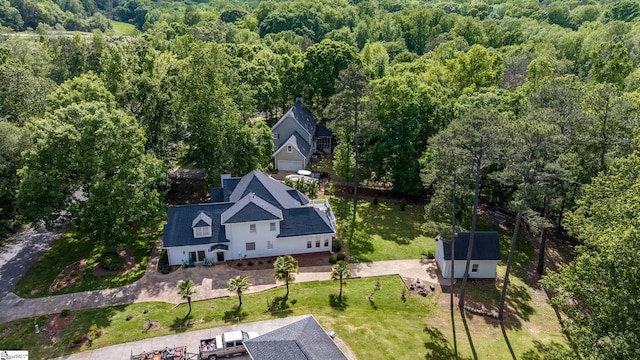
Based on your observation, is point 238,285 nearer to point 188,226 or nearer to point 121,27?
point 188,226

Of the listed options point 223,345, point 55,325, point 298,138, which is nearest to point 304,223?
point 223,345

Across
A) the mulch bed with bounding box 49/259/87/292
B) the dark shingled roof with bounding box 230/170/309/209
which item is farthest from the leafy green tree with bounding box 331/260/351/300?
the mulch bed with bounding box 49/259/87/292

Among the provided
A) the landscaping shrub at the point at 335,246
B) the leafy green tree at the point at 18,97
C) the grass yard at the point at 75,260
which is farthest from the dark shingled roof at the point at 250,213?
the leafy green tree at the point at 18,97

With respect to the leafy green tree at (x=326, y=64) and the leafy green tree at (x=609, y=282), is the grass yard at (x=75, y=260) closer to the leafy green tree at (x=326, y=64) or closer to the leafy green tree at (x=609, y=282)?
the leafy green tree at (x=609, y=282)

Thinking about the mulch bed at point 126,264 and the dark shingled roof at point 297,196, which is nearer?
the mulch bed at point 126,264

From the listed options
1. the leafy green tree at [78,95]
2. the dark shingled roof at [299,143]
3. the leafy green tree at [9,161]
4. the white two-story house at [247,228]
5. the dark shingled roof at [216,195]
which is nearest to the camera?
the white two-story house at [247,228]
